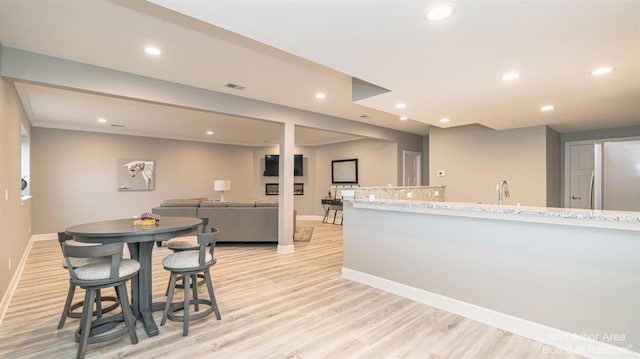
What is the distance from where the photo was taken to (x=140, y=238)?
2455mm

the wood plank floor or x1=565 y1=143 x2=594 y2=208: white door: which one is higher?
x1=565 y1=143 x2=594 y2=208: white door

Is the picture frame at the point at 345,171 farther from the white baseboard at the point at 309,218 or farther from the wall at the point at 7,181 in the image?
the wall at the point at 7,181

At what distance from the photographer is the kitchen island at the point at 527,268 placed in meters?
2.11

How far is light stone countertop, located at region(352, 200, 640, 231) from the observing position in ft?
6.68

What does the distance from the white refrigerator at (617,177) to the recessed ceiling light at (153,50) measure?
14.6 ft

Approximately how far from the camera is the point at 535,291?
8.02 ft

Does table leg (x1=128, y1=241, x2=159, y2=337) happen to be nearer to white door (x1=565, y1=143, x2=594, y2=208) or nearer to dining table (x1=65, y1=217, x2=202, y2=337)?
dining table (x1=65, y1=217, x2=202, y2=337)

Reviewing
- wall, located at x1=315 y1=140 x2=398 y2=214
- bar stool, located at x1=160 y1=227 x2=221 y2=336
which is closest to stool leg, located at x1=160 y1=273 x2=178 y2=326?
bar stool, located at x1=160 y1=227 x2=221 y2=336

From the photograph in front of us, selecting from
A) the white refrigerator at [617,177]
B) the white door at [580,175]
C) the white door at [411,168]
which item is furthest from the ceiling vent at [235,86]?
the white door at [580,175]

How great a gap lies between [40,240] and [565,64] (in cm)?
909

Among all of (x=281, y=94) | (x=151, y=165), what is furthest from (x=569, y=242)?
(x=151, y=165)

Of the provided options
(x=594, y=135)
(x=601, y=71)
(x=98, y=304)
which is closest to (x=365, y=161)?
(x=594, y=135)

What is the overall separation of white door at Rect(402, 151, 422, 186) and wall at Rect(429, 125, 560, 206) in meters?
1.52

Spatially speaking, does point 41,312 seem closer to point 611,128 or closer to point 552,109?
point 552,109
